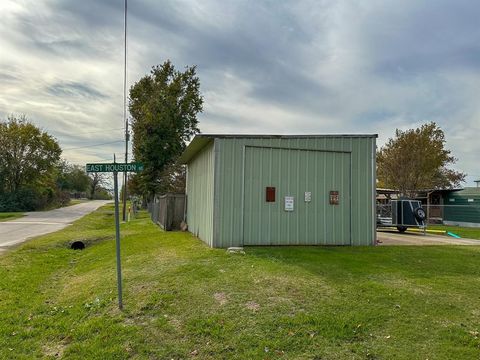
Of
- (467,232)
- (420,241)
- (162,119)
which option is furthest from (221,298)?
(162,119)

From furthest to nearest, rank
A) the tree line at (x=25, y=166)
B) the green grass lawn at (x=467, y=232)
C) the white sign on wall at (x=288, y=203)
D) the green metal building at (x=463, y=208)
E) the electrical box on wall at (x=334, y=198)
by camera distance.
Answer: the tree line at (x=25, y=166), the green metal building at (x=463, y=208), the green grass lawn at (x=467, y=232), the electrical box on wall at (x=334, y=198), the white sign on wall at (x=288, y=203)

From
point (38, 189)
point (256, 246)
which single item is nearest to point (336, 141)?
→ point (256, 246)

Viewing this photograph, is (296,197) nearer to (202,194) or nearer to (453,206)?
(202,194)

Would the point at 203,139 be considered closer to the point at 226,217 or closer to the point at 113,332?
the point at 226,217

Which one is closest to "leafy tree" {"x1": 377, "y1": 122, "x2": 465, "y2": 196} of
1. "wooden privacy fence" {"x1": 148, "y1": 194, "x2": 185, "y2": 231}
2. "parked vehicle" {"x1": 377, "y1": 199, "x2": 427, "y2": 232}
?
"parked vehicle" {"x1": 377, "y1": 199, "x2": 427, "y2": 232}

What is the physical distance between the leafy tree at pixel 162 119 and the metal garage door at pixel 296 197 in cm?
2209

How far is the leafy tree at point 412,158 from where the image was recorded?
31891 millimetres

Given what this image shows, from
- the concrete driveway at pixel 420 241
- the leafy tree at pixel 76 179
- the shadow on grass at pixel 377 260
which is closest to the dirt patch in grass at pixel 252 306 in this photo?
the shadow on grass at pixel 377 260

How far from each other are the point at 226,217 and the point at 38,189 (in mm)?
40469

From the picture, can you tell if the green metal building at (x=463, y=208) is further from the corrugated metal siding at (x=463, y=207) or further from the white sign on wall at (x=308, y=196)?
the white sign on wall at (x=308, y=196)

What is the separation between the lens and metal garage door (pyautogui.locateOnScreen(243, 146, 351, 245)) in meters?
10.6

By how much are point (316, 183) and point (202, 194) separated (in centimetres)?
384

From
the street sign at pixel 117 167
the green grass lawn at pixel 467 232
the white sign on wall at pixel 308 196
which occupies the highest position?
the street sign at pixel 117 167

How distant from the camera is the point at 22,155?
42.2 m
